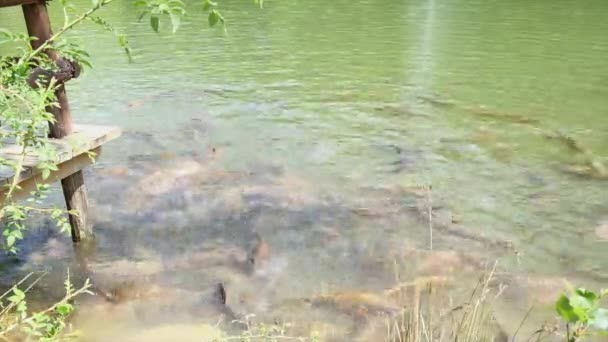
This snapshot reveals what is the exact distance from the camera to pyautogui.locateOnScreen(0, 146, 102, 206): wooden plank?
3.31 m

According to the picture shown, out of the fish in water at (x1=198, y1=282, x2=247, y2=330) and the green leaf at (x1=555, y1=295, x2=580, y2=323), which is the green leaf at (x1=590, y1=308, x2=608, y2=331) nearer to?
the green leaf at (x1=555, y1=295, x2=580, y2=323)

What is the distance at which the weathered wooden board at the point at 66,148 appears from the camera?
321 cm

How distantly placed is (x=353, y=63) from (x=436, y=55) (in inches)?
50.9

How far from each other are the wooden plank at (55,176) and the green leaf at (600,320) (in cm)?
269

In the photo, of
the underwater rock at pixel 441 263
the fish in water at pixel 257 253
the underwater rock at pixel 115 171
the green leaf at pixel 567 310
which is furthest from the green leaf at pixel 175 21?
the underwater rock at pixel 115 171

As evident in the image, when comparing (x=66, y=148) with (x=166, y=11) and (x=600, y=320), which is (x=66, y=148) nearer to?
(x=166, y=11)

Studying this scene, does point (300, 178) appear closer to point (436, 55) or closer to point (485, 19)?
point (436, 55)

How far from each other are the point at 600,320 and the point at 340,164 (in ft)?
13.9

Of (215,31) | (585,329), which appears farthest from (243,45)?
(585,329)

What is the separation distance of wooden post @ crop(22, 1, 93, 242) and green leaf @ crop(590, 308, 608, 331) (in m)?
2.68

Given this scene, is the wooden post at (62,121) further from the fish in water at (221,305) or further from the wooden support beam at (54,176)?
the fish in water at (221,305)

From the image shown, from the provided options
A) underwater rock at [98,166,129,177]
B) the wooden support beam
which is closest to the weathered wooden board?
the wooden support beam

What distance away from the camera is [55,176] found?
3535 mm

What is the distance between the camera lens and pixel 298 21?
12.7 meters
